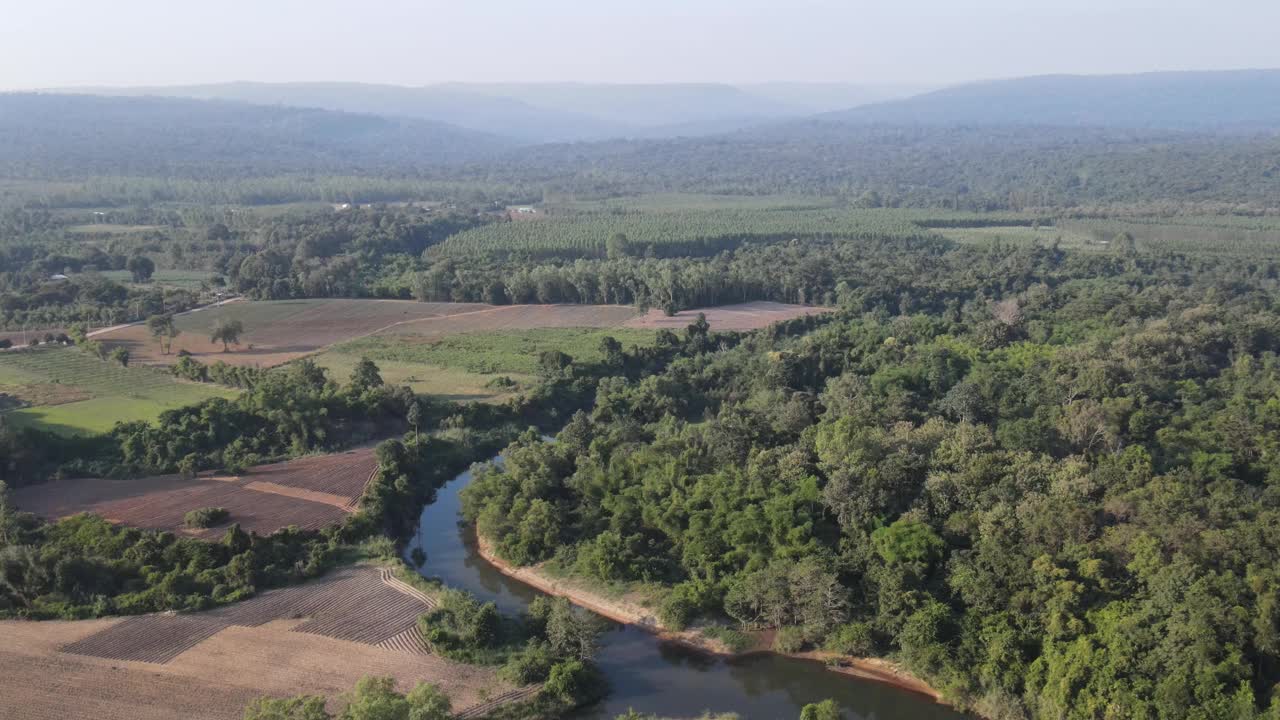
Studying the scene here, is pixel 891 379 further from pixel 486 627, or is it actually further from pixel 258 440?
pixel 258 440

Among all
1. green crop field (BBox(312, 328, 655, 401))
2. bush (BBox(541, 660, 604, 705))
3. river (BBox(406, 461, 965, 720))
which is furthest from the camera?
green crop field (BBox(312, 328, 655, 401))

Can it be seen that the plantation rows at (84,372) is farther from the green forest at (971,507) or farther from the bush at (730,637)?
the bush at (730,637)

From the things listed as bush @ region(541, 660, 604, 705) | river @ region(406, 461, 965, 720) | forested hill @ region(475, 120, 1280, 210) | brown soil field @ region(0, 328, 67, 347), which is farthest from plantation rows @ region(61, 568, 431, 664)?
forested hill @ region(475, 120, 1280, 210)

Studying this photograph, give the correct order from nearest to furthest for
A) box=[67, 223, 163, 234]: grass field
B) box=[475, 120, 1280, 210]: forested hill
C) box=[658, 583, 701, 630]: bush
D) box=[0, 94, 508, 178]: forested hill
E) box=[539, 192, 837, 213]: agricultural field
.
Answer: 1. box=[658, 583, 701, 630]: bush
2. box=[67, 223, 163, 234]: grass field
3. box=[539, 192, 837, 213]: agricultural field
4. box=[475, 120, 1280, 210]: forested hill
5. box=[0, 94, 508, 178]: forested hill

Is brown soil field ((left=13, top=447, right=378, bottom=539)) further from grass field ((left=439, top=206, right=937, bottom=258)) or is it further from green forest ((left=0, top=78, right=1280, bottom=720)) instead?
grass field ((left=439, top=206, right=937, bottom=258))

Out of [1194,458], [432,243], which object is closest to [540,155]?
[432,243]

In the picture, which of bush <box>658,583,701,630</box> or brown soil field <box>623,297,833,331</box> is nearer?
bush <box>658,583,701,630</box>

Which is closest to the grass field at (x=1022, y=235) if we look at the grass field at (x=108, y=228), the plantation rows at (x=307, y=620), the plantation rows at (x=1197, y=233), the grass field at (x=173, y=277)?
the plantation rows at (x=1197, y=233)

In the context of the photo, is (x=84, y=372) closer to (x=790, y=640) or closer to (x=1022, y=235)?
(x=790, y=640)
